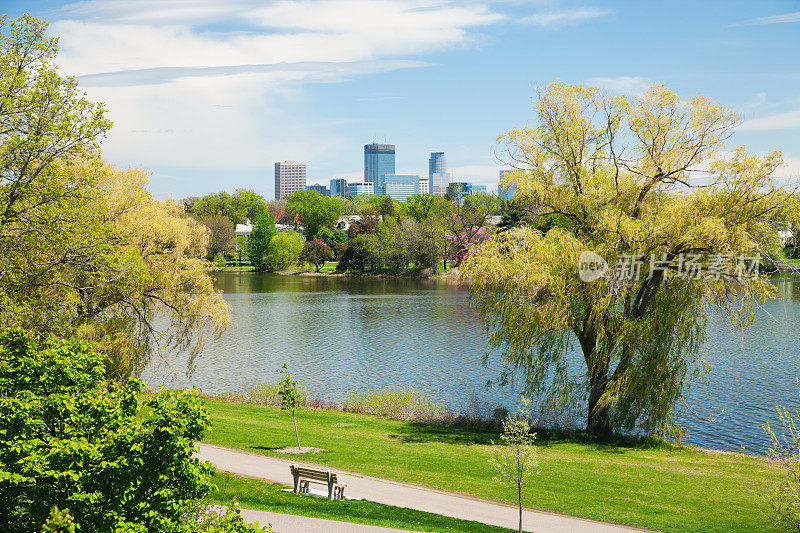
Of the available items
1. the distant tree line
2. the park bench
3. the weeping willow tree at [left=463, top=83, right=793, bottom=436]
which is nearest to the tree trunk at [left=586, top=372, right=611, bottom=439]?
the weeping willow tree at [left=463, top=83, right=793, bottom=436]

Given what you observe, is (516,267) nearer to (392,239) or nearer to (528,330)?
(528,330)

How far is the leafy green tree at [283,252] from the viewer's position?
4552 inches

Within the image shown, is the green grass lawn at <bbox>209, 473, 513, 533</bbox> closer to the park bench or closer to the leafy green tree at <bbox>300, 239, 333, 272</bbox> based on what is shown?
the park bench

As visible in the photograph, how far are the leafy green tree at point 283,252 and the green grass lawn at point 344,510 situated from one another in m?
103

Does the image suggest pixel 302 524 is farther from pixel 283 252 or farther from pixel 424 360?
pixel 283 252

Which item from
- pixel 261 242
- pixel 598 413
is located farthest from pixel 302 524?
pixel 261 242

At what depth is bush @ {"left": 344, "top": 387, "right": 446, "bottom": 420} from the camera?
26.8 metres

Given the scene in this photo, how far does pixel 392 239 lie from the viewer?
341ft

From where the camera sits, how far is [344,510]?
547 inches

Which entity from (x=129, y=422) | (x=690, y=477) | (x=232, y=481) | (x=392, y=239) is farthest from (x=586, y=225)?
(x=392, y=239)

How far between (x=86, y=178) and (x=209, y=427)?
38.1 feet

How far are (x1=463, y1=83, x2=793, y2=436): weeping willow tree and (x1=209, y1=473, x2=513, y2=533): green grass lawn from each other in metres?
9.53

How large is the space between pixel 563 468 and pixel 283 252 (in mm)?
100455

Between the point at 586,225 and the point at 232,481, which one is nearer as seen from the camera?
the point at 232,481
